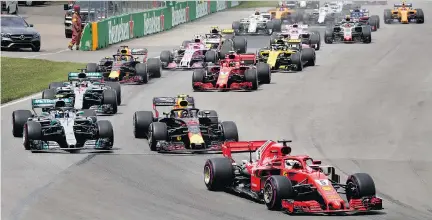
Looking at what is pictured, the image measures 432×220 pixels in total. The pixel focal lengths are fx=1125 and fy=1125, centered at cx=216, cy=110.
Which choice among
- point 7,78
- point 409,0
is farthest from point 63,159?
point 409,0

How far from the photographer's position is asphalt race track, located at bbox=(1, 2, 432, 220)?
2364 centimetres

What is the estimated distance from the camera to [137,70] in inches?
1842

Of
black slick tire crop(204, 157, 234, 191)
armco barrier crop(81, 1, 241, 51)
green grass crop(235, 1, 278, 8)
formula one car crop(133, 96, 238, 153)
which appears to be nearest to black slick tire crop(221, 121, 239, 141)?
formula one car crop(133, 96, 238, 153)

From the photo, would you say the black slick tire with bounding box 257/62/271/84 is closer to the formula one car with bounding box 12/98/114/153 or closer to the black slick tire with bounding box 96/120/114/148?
the formula one car with bounding box 12/98/114/153

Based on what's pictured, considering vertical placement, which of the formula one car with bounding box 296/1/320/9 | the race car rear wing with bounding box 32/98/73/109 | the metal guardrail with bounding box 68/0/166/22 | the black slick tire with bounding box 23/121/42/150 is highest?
the metal guardrail with bounding box 68/0/166/22

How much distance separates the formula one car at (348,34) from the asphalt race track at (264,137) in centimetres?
872

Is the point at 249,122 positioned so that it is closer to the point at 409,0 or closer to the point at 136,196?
the point at 136,196

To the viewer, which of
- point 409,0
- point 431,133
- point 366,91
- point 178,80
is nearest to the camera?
point 431,133

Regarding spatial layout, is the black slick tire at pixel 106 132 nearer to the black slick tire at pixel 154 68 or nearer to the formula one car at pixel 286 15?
the black slick tire at pixel 154 68

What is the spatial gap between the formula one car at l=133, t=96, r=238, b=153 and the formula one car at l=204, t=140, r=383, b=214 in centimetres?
433

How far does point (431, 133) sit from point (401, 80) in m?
14.1

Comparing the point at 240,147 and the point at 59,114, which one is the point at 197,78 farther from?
the point at 240,147

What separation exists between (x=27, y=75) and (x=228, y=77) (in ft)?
35.3

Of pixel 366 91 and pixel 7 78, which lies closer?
pixel 366 91
